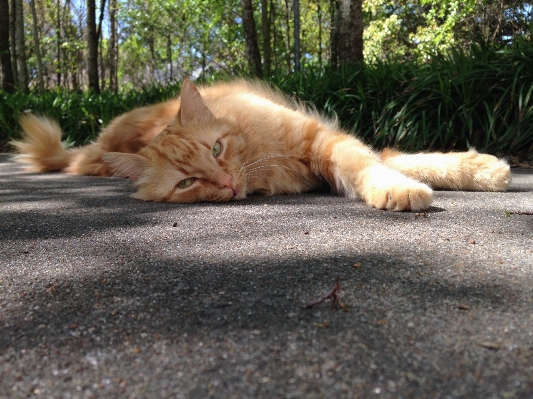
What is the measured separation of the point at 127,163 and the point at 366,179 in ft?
4.51

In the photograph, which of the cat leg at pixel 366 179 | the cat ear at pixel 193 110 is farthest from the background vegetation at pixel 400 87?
the cat ear at pixel 193 110

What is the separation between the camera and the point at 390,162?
2719 millimetres

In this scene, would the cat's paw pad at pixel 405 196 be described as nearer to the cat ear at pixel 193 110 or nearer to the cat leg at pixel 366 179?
the cat leg at pixel 366 179

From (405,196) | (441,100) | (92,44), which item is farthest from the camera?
(92,44)

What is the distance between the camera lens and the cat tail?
4105 millimetres

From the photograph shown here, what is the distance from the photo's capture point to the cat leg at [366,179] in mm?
1951

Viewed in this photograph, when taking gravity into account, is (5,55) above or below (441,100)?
above

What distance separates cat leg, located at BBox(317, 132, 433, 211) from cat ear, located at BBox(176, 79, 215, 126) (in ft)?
2.24

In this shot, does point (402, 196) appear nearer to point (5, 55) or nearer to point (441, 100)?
point (441, 100)

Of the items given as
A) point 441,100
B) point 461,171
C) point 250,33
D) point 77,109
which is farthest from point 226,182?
point 250,33

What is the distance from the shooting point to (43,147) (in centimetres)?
429

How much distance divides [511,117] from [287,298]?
3.82m

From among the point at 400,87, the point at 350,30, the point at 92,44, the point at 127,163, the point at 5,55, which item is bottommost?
the point at 127,163

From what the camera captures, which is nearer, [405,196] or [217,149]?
[405,196]
